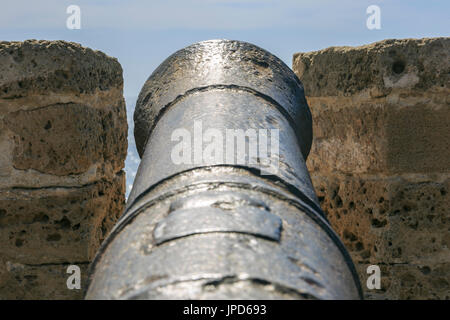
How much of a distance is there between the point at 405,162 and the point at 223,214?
208 cm

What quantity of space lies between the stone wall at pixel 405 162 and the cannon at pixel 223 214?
43.0 inches

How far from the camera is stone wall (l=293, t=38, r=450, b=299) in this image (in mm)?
3174

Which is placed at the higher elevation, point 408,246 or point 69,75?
point 69,75

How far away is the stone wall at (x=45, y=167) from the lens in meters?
2.88

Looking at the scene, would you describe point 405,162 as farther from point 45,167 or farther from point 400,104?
point 45,167

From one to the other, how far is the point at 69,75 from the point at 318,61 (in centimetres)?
140

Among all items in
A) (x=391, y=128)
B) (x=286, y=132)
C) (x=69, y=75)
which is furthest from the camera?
(x=391, y=128)

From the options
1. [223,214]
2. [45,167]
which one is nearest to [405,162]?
[45,167]

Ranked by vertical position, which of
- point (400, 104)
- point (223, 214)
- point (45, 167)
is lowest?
point (223, 214)

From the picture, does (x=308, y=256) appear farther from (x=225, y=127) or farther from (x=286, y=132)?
(x=286, y=132)

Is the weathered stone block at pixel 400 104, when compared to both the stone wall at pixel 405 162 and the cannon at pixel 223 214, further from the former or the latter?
the cannon at pixel 223 214

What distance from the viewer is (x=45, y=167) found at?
2939mm

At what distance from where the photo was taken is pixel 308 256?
1309mm

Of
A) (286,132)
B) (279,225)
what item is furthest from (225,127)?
(279,225)
